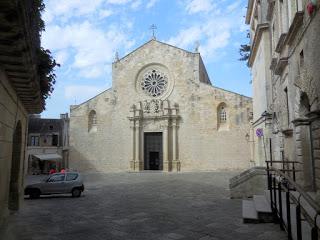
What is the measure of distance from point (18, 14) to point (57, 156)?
3680 cm

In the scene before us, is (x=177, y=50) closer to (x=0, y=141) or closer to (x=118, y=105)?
(x=118, y=105)

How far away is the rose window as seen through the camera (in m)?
34.1

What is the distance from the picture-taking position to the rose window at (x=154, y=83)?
112 ft

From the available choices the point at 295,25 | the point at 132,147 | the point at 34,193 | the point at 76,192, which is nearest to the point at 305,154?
the point at 295,25

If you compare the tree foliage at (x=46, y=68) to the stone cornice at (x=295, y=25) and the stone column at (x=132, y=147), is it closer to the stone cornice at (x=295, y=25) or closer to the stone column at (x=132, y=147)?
the stone cornice at (x=295, y=25)

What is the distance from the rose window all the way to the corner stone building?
4cm

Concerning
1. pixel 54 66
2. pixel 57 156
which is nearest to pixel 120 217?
pixel 54 66

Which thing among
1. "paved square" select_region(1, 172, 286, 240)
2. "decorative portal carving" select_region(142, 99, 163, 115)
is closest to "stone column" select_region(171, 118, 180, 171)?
"decorative portal carving" select_region(142, 99, 163, 115)

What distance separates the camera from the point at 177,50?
33.9 metres

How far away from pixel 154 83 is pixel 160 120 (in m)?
3.78

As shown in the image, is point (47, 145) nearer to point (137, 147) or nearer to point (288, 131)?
point (137, 147)

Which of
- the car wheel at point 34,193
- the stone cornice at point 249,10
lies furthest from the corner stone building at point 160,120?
the car wheel at point 34,193

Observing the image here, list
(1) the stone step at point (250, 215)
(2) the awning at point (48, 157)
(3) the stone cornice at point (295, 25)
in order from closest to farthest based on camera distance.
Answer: (3) the stone cornice at point (295, 25) < (1) the stone step at point (250, 215) < (2) the awning at point (48, 157)

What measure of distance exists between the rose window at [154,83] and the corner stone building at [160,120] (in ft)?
0.12
